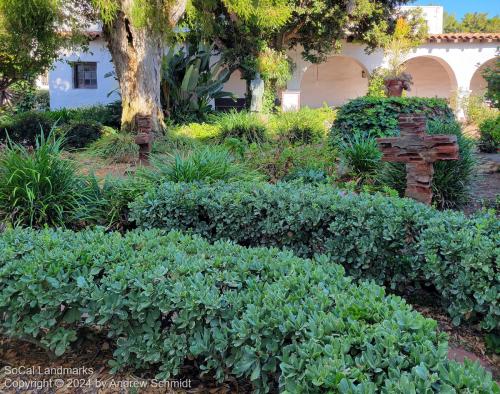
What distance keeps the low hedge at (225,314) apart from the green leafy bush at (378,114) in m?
5.74

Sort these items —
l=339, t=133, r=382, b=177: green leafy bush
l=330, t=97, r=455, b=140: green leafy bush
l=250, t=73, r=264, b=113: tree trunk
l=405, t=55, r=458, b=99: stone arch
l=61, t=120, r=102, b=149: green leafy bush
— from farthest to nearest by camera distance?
l=405, t=55, r=458, b=99: stone arch → l=250, t=73, r=264, b=113: tree trunk → l=61, t=120, r=102, b=149: green leafy bush → l=330, t=97, r=455, b=140: green leafy bush → l=339, t=133, r=382, b=177: green leafy bush

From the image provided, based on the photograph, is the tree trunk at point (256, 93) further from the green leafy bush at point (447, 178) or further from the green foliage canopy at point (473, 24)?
the green foliage canopy at point (473, 24)

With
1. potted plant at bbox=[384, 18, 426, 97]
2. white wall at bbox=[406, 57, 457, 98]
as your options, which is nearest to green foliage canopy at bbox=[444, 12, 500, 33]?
white wall at bbox=[406, 57, 457, 98]

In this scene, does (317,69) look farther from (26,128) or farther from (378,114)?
(378,114)

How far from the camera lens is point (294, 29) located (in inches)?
635

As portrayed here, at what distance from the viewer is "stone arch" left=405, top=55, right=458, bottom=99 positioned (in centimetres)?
2248

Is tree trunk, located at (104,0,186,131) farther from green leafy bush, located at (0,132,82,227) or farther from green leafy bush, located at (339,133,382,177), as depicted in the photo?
green leafy bush, located at (0,132,82,227)

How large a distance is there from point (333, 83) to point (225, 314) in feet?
69.6

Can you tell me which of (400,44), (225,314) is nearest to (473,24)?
(400,44)

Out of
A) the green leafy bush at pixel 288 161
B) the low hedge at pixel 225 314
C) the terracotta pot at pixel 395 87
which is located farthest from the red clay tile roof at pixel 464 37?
the low hedge at pixel 225 314

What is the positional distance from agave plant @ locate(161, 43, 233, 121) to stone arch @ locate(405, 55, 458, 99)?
11502 millimetres

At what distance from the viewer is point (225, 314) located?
2.03 meters

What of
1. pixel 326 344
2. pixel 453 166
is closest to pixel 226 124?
pixel 453 166

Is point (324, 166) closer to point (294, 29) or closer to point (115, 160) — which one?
point (115, 160)
